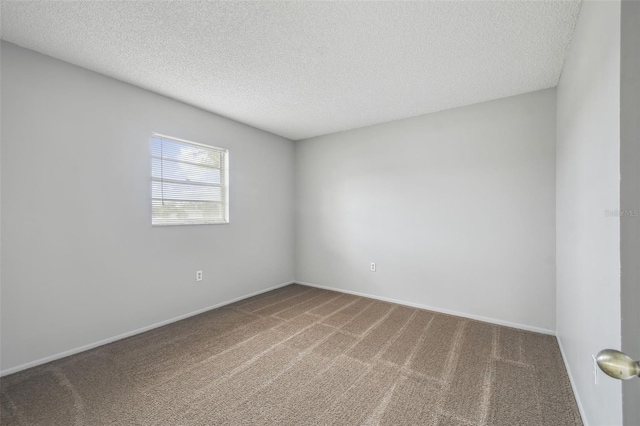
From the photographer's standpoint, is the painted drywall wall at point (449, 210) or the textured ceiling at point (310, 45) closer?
the textured ceiling at point (310, 45)

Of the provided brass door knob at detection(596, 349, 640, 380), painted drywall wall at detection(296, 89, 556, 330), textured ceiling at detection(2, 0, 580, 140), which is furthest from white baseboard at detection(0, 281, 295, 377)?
brass door knob at detection(596, 349, 640, 380)

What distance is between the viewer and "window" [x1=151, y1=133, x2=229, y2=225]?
9.18 feet

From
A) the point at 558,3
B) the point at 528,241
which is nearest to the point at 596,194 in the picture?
the point at 558,3

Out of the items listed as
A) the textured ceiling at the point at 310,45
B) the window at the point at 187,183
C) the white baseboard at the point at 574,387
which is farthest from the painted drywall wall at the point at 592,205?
the window at the point at 187,183

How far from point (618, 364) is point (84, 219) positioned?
3.30 metres

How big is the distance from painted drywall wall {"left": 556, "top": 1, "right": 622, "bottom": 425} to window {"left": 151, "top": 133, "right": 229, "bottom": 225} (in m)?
3.42

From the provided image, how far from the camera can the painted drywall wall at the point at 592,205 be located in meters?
0.98

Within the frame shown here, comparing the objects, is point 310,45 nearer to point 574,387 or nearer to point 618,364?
point 618,364

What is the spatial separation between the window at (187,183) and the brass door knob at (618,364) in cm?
329

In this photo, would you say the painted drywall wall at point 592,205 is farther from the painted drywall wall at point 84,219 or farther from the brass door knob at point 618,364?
the painted drywall wall at point 84,219

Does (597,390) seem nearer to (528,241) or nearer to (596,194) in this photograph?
(596,194)

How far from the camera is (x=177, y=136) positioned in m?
2.94

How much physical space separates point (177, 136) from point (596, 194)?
11.7 ft
